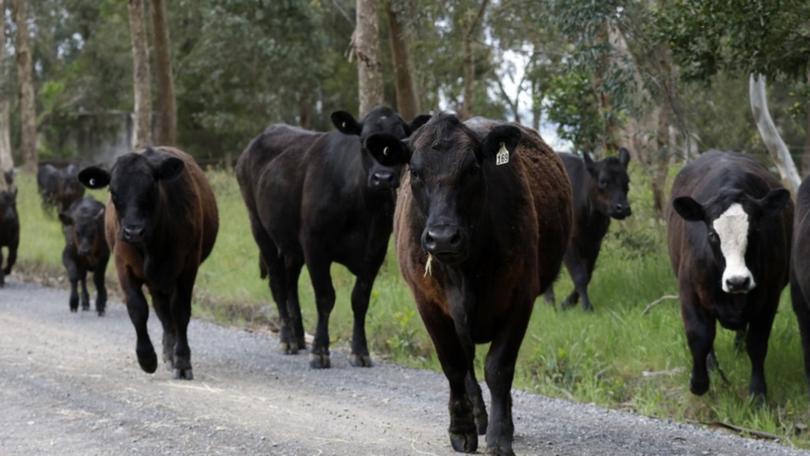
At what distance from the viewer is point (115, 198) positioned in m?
11.0

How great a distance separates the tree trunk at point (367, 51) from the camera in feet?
59.1

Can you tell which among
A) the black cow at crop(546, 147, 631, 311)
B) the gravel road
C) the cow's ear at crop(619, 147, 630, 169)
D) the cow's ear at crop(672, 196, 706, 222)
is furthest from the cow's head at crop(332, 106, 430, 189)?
the cow's ear at crop(619, 147, 630, 169)

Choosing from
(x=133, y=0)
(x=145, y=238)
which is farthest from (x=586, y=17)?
(x=133, y=0)

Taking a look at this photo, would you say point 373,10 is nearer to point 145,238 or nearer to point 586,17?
point 586,17

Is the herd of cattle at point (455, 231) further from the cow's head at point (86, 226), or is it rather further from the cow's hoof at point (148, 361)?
the cow's head at point (86, 226)

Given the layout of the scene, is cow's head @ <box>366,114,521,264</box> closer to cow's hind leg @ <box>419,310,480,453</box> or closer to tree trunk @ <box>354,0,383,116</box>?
cow's hind leg @ <box>419,310,480,453</box>

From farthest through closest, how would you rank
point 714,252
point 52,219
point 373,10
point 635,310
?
point 52,219, point 373,10, point 635,310, point 714,252

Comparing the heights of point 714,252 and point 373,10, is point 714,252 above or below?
below

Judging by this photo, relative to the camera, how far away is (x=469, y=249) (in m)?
7.11

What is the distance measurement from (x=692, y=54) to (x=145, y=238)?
16.8ft

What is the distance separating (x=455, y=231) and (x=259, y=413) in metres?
3.18

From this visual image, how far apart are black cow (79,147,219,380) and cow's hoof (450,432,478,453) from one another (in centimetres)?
410

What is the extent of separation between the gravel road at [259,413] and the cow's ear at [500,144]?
72.8 inches

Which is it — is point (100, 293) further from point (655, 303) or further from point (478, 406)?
point (478, 406)
